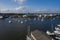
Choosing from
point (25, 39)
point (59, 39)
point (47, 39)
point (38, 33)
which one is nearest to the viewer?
point (47, 39)

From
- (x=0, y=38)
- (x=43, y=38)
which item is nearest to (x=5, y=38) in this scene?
(x=0, y=38)

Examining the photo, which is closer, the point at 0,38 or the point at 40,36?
the point at 40,36

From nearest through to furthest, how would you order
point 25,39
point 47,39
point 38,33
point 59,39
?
1. point 47,39
2. point 38,33
3. point 59,39
4. point 25,39

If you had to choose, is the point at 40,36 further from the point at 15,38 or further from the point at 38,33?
the point at 15,38

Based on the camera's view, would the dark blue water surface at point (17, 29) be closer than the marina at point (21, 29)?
Yes

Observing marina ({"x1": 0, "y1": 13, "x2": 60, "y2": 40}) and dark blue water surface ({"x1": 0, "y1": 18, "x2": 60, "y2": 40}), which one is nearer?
dark blue water surface ({"x1": 0, "y1": 18, "x2": 60, "y2": 40})

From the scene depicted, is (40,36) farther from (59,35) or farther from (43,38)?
(59,35)

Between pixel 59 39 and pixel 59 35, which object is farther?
pixel 59 35

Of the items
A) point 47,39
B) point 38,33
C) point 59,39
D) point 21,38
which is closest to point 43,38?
point 47,39

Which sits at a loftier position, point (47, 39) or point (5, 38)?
point (47, 39)
